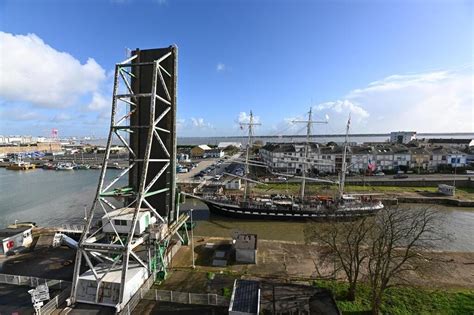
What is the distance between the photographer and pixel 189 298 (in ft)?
38.5

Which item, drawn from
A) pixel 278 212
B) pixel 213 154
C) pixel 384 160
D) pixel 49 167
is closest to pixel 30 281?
pixel 278 212

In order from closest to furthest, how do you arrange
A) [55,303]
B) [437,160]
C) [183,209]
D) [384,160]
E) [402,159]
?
[55,303] → [183,209] → [402,159] → [437,160] → [384,160]

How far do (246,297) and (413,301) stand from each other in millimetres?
8174

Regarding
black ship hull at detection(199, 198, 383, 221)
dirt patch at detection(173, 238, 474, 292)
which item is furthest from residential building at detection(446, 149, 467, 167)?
dirt patch at detection(173, 238, 474, 292)

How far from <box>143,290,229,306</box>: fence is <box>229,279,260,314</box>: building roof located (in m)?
1.02

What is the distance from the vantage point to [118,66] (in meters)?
15.3

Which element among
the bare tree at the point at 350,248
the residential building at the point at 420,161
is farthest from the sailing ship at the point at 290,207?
the residential building at the point at 420,161

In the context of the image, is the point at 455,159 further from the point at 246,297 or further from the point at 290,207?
the point at 246,297

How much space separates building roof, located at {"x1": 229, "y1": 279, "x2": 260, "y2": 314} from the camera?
32.6 feet

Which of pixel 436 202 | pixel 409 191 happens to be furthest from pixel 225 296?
pixel 409 191

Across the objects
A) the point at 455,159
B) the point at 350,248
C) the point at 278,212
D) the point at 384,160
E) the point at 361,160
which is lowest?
the point at 278,212

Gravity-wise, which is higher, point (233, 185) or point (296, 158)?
point (296, 158)

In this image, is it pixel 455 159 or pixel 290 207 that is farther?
pixel 455 159

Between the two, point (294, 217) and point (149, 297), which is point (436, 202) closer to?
point (294, 217)
